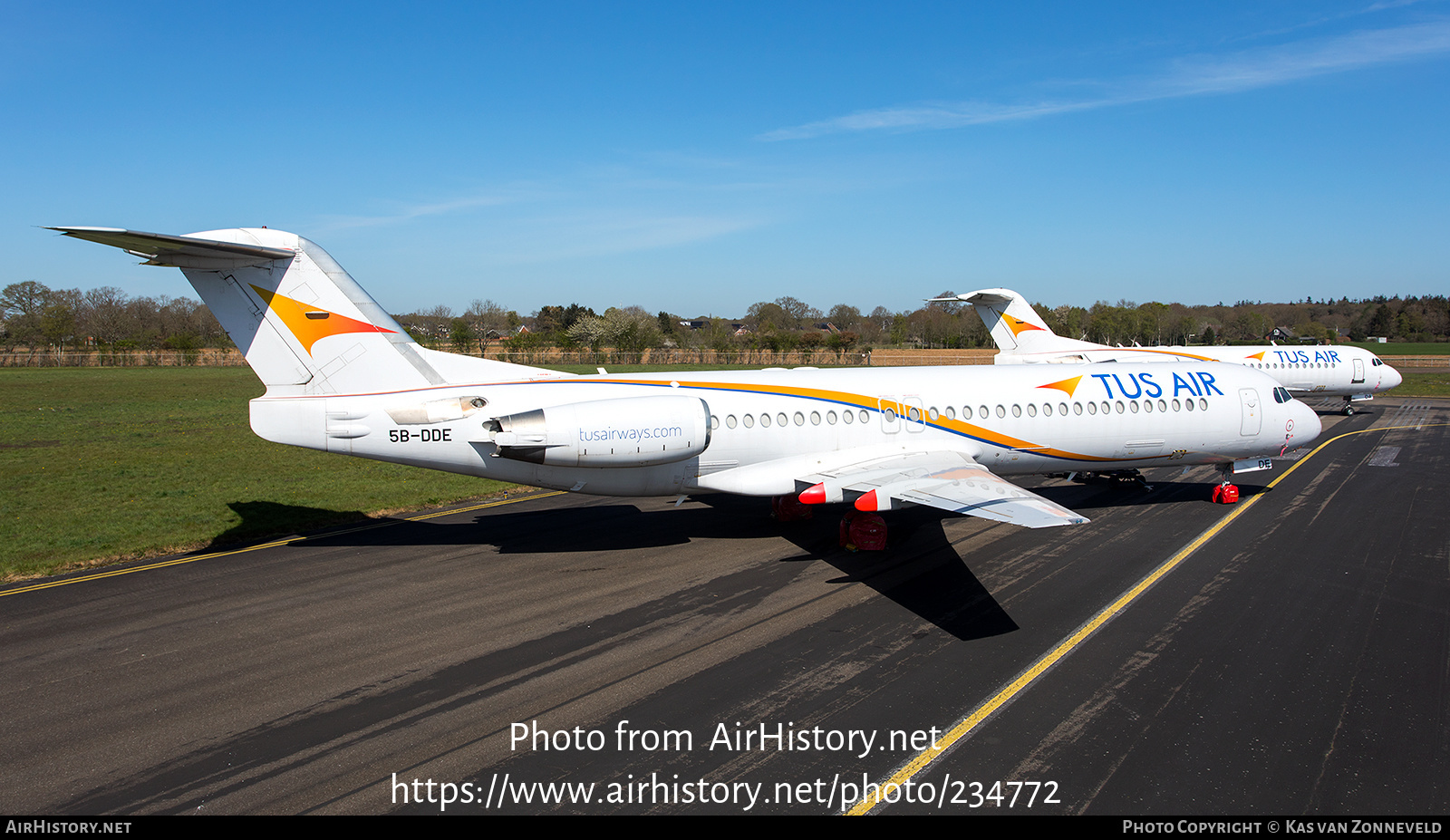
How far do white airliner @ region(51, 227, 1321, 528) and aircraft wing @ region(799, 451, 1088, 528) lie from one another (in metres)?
0.05

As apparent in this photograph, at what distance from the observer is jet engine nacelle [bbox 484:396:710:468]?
1277 centimetres

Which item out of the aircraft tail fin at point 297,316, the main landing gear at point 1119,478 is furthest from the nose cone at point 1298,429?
the aircraft tail fin at point 297,316

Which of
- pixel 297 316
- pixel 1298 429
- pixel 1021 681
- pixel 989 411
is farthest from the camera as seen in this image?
pixel 1298 429

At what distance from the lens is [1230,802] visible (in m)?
6.37

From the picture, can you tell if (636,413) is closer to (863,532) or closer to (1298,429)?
(863,532)

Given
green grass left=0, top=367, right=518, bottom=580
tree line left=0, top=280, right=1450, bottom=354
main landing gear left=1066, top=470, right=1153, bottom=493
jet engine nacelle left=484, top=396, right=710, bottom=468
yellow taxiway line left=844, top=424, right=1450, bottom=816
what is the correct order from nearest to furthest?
1. yellow taxiway line left=844, top=424, right=1450, bottom=816
2. jet engine nacelle left=484, top=396, right=710, bottom=468
3. green grass left=0, top=367, right=518, bottom=580
4. main landing gear left=1066, top=470, right=1153, bottom=493
5. tree line left=0, top=280, right=1450, bottom=354

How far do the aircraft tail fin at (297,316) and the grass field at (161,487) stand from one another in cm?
501

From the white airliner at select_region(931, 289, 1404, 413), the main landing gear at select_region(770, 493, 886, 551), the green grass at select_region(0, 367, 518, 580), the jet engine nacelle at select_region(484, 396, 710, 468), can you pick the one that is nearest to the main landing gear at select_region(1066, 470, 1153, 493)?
the main landing gear at select_region(770, 493, 886, 551)

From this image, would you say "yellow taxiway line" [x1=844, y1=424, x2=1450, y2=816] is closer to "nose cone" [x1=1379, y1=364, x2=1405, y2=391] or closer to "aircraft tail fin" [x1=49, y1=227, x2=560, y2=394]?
"aircraft tail fin" [x1=49, y1=227, x2=560, y2=394]

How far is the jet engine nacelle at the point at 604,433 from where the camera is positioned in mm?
12773

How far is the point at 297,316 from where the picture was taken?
12727 mm

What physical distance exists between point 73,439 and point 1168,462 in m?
36.7

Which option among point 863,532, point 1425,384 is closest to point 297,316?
point 863,532

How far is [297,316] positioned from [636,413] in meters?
5.76
